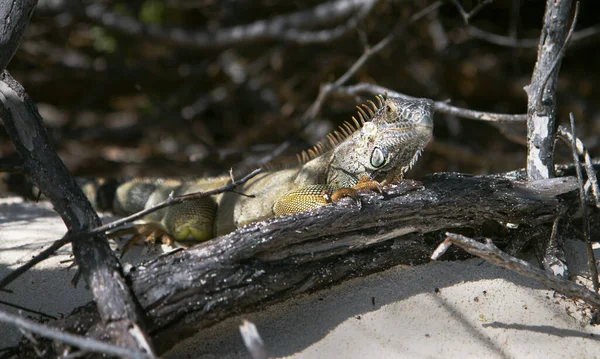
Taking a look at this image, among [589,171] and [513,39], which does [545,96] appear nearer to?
[589,171]

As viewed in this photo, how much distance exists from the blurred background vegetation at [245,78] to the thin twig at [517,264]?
4.46 metres

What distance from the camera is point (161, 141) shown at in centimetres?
842

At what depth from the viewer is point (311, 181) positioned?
4223mm

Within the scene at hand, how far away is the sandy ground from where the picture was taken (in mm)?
2883

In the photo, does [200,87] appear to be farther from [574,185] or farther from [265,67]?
[574,185]

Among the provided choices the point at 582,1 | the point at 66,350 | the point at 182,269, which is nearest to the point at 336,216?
the point at 182,269

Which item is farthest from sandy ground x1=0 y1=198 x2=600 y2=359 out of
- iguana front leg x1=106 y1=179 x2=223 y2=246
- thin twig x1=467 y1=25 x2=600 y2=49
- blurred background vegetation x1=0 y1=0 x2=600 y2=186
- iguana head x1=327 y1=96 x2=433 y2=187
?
blurred background vegetation x1=0 y1=0 x2=600 y2=186

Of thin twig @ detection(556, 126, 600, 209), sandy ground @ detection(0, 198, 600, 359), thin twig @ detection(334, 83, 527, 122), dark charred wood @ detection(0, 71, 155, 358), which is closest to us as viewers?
dark charred wood @ detection(0, 71, 155, 358)

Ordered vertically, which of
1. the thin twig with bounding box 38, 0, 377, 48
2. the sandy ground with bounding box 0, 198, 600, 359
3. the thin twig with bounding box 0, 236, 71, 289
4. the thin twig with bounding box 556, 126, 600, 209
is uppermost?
the thin twig with bounding box 38, 0, 377, 48

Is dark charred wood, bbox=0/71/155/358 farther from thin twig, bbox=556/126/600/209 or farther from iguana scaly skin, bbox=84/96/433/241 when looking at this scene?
thin twig, bbox=556/126/600/209

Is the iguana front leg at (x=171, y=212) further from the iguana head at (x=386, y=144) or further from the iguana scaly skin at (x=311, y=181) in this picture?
the iguana head at (x=386, y=144)

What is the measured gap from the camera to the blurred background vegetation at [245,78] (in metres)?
7.70

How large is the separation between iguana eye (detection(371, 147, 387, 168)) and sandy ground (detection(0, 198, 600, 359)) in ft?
2.47

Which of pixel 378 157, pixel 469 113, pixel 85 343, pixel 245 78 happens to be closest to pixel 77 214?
pixel 85 343
